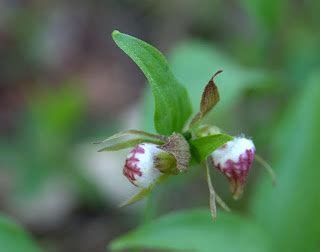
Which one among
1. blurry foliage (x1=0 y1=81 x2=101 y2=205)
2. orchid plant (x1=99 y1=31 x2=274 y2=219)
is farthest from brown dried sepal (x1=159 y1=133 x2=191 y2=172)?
blurry foliage (x1=0 y1=81 x2=101 y2=205)

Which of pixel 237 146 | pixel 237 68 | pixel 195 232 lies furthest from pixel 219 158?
pixel 237 68

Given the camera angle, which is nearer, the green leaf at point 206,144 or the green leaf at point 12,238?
the green leaf at point 206,144

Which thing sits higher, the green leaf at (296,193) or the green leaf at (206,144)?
the green leaf at (206,144)

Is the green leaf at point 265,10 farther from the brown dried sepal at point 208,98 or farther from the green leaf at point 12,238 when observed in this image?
the green leaf at point 12,238

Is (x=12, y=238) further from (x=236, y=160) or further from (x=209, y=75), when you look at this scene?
(x=209, y=75)

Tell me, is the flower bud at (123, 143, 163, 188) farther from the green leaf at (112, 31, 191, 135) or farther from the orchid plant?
the green leaf at (112, 31, 191, 135)

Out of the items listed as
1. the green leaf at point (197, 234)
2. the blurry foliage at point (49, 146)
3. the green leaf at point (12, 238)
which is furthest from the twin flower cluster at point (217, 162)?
the blurry foliage at point (49, 146)

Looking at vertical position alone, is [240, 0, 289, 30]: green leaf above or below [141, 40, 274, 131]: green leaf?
above

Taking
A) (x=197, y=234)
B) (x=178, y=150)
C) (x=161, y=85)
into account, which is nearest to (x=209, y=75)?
(x=197, y=234)
